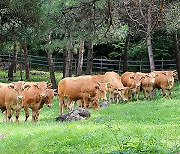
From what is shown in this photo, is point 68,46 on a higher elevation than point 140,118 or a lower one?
higher

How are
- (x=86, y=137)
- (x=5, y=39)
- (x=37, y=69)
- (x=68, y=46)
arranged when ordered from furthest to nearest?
(x=37, y=69)
(x=5, y=39)
(x=68, y=46)
(x=86, y=137)

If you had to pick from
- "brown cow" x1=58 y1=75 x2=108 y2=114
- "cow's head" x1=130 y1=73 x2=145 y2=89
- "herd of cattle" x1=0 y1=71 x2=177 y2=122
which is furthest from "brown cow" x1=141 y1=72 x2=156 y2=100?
"brown cow" x1=58 y1=75 x2=108 y2=114

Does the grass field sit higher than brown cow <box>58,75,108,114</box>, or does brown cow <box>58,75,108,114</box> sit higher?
brown cow <box>58,75,108,114</box>

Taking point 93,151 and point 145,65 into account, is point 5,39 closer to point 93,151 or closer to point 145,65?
point 145,65

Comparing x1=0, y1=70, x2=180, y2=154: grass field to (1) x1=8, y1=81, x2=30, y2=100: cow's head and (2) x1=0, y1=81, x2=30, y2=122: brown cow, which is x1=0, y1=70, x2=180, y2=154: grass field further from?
(2) x1=0, y1=81, x2=30, y2=122: brown cow

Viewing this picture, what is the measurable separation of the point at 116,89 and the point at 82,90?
445 cm

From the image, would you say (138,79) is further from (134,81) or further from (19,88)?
(19,88)

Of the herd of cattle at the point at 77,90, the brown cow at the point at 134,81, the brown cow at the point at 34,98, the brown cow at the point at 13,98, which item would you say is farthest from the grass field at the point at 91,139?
the brown cow at the point at 134,81

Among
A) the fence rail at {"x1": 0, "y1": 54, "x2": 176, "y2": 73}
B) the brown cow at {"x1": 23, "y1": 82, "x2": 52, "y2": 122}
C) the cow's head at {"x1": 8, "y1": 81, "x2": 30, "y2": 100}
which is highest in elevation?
the fence rail at {"x1": 0, "y1": 54, "x2": 176, "y2": 73}

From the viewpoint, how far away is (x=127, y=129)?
1222 cm

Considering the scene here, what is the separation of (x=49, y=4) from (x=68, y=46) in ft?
42.2

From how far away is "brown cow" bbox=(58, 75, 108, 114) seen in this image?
66.2ft

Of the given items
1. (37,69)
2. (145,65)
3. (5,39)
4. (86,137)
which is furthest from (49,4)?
(37,69)

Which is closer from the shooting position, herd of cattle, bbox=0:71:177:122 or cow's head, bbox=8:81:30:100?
cow's head, bbox=8:81:30:100
